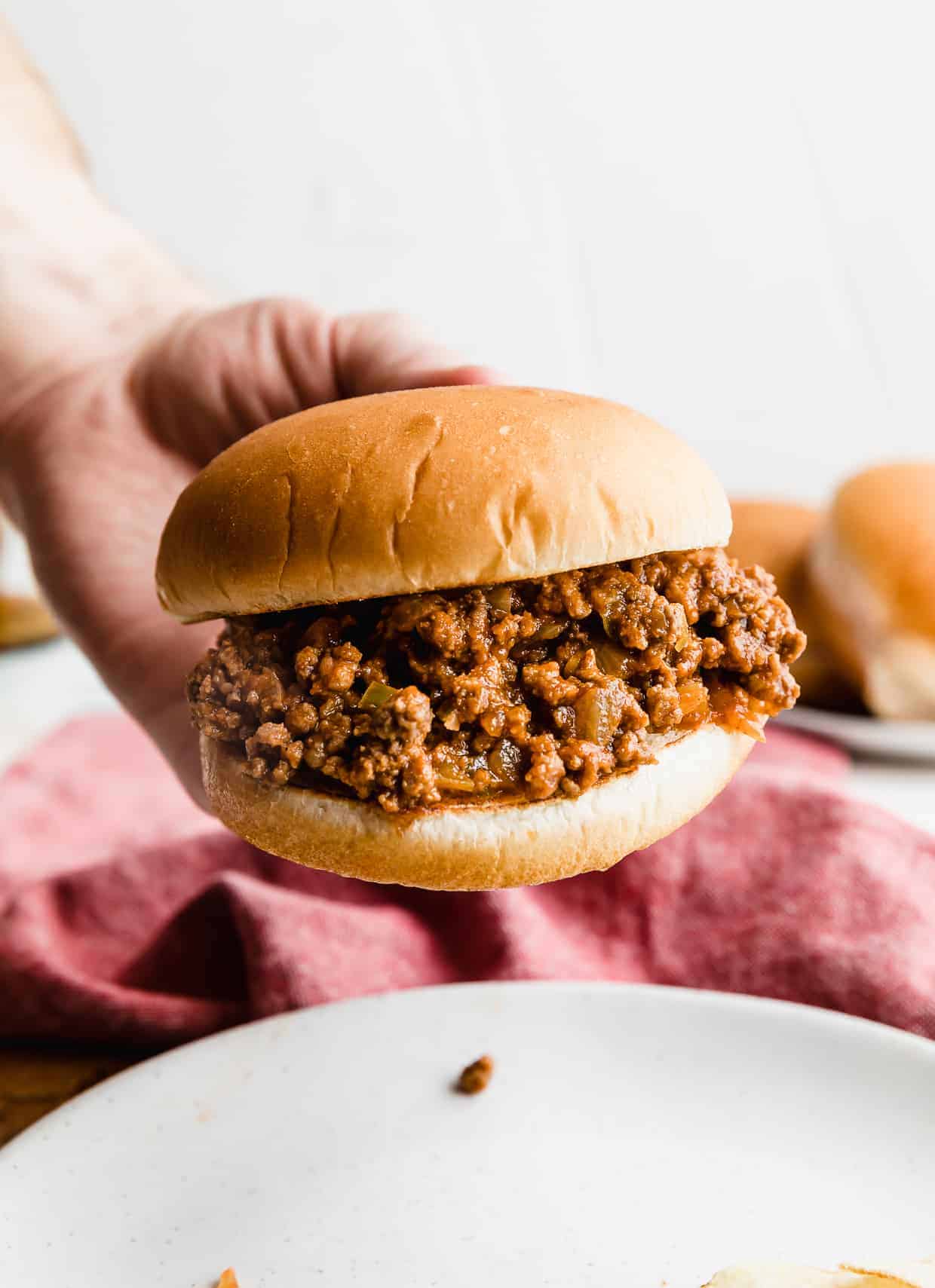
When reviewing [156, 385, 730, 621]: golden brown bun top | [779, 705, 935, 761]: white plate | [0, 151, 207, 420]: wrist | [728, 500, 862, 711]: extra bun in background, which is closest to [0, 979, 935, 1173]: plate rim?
[156, 385, 730, 621]: golden brown bun top

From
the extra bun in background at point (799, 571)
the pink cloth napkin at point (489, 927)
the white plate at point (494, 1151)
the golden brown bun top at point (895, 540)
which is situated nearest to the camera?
the white plate at point (494, 1151)

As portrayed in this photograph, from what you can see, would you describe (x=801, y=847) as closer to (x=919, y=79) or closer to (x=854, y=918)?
(x=854, y=918)

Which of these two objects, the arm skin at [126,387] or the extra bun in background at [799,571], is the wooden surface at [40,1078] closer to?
the arm skin at [126,387]

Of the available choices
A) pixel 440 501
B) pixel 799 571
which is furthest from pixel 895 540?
pixel 440 501

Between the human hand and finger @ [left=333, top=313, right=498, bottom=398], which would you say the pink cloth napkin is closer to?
the human hand

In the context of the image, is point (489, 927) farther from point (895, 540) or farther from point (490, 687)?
point (895, 540)

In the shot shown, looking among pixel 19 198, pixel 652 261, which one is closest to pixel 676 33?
pixel 652 261

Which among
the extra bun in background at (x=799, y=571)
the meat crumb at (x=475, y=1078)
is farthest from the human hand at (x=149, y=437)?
the extra bun in background at (x=799, y=571)
